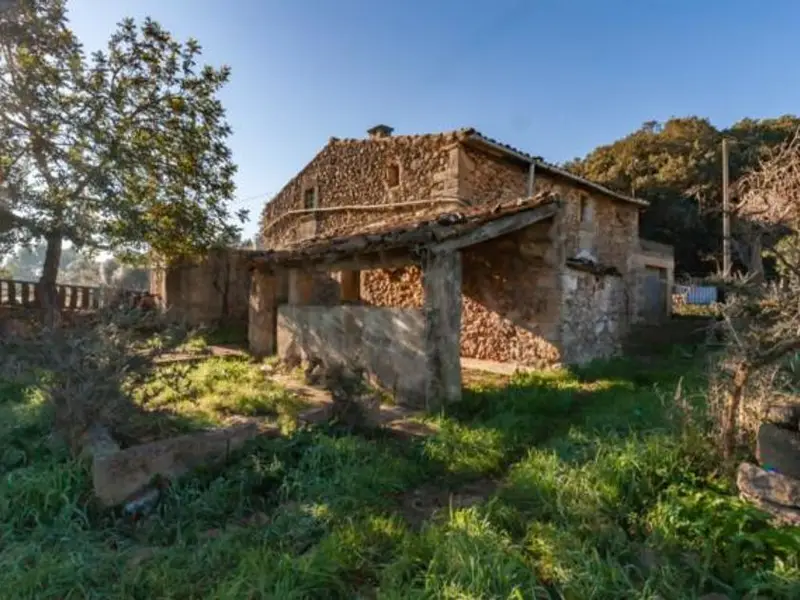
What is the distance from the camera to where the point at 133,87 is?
1016cm

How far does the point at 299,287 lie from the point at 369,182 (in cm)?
515

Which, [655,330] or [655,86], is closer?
[655,86]

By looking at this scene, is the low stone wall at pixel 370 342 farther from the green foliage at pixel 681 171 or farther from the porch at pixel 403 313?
the green foliage at pixel 681 171

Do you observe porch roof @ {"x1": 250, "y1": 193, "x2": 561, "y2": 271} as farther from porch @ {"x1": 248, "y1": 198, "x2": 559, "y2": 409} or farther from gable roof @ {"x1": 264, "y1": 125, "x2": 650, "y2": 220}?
gable roof @ {"x1": 264, "y1": 125, "x2": 650, "y2": 220}

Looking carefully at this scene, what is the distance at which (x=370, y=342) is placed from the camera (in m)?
7.13

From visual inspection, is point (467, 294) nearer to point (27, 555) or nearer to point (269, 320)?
point (269, 320)

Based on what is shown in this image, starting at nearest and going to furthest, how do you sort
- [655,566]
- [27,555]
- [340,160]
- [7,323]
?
1. [655,566]
2. [27,555]
3. [7,323]
4. [340,160]

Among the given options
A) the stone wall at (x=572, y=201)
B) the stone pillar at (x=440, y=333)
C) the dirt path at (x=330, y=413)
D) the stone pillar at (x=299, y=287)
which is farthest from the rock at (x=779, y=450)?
the stone pillar at (x=299, y=287)

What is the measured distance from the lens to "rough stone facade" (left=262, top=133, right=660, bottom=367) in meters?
8.74

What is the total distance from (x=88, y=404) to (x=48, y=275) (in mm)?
8761

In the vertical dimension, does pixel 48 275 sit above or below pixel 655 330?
above

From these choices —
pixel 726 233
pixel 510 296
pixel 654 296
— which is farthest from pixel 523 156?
pixel 654 296

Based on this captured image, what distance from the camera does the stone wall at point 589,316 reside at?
8617 mm

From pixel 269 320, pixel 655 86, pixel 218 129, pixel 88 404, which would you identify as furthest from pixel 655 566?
pixel 218 129
